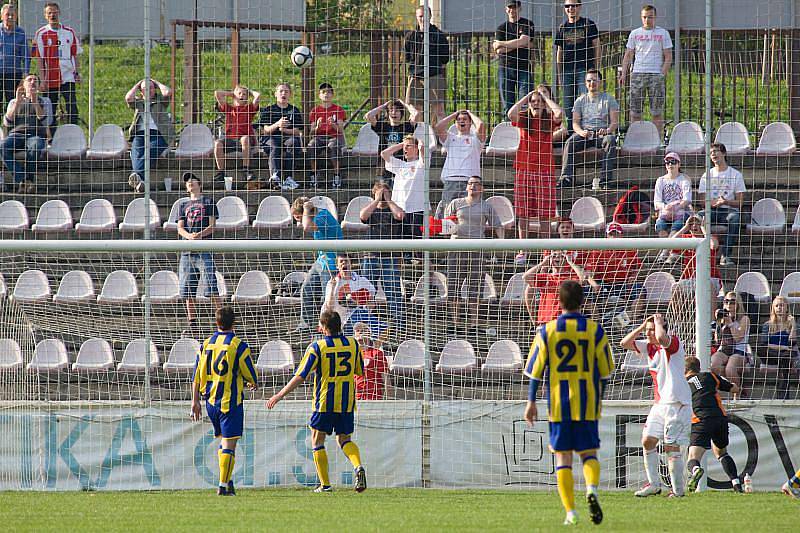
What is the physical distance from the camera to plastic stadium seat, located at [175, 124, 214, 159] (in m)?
15.0

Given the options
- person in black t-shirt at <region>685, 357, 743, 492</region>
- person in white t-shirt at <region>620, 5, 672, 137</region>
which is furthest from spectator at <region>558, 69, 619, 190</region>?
person in black t-shirt at <region>685, 357, 743, 492</region>

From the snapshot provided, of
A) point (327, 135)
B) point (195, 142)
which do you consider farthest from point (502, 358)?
point (195, 142)

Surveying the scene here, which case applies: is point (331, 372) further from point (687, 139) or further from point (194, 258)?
point (687, 139)

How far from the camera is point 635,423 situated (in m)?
11.9

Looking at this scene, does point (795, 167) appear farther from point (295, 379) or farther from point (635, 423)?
point (295, 379)

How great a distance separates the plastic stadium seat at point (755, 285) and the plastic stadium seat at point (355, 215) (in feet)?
14.7

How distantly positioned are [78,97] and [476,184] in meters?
7.97

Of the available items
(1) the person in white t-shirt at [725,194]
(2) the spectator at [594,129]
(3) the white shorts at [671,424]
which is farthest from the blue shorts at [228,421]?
(1) the person in white t-shirt at [725,194]

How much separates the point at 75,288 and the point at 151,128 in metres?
2.96

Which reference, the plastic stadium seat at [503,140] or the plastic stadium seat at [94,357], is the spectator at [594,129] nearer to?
the plastic stadium seat at [503,140]

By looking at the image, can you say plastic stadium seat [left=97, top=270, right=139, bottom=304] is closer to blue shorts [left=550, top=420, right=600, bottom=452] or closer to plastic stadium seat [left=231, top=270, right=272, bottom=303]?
plastic stadium seat [left=231, top=270, right=272, bottom=303]

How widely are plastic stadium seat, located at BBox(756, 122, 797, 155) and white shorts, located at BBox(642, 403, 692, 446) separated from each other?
539 centimetres

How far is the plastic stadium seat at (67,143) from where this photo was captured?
49.0ft

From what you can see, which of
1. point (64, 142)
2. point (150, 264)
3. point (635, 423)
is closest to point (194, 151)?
point (64, 142)
